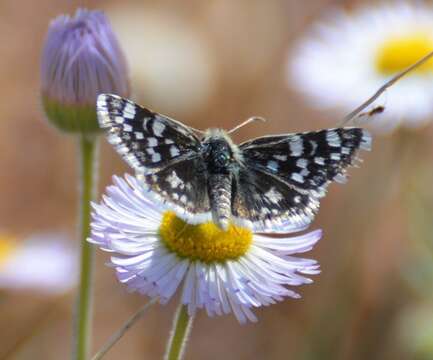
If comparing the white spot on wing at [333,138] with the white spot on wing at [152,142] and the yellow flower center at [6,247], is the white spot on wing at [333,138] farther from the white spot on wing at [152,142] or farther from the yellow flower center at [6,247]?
the yellow flower center at [6,247]

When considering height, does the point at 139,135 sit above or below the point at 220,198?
above

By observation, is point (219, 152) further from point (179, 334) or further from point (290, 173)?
point (179, 334)

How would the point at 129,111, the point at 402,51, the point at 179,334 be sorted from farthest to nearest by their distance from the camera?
the point at 402,51 < the point at 129,111 < the point at 179,334

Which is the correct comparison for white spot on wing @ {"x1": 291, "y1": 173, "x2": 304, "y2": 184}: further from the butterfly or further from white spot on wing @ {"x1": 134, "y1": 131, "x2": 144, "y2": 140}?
white spot on wing @ {"x1": 134, "y1": 131, "x2": 144, "y2": 140}

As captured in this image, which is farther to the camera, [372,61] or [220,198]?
[372,61]

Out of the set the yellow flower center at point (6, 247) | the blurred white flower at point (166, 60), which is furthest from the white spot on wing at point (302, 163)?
the blurred white flower at point (166, 60)

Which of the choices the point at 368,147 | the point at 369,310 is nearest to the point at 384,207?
the point at 369,310

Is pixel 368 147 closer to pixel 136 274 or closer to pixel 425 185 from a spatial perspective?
pixel 136 274

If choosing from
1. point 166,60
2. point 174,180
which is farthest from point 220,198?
point 166,60
